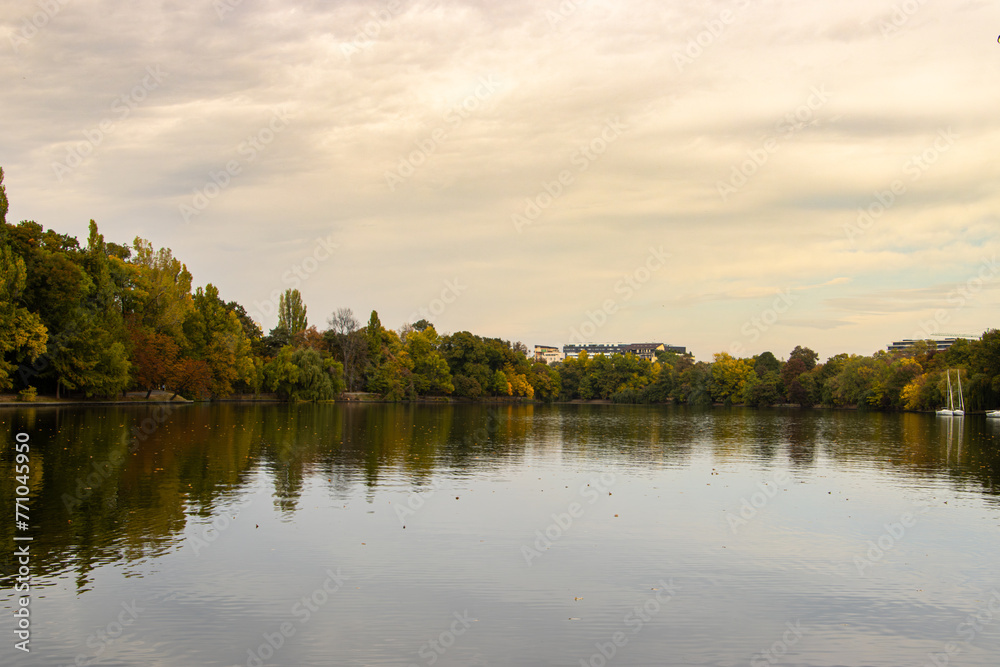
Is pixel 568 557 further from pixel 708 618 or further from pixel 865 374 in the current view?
pixel 865 374

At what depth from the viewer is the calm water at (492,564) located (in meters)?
8.80

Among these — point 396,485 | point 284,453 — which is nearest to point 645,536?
point 396,485

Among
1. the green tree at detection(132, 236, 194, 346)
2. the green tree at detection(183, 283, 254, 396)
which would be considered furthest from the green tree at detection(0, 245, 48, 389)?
the green tree at detection(183, 283, 254, 396)

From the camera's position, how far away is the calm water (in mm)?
8797

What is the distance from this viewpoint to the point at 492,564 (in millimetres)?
12312

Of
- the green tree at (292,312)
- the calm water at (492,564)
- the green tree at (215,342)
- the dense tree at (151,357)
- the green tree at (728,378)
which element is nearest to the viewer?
the calm water at (492,564)

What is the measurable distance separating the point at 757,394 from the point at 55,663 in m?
121

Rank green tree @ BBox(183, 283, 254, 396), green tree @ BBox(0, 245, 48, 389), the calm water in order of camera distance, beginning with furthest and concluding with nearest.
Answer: green tree @ BBox(183, 283, 254, 396) < green tree @ BBox(0, 245, 48, 389) < the calm water

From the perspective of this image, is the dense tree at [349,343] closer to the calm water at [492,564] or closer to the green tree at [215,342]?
the green tree at [215,342]

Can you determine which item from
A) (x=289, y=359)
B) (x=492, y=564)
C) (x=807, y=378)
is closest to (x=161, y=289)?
(x=289, y=359)

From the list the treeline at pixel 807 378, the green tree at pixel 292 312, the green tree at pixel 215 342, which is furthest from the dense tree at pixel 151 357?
the treeline at pixel 807 378

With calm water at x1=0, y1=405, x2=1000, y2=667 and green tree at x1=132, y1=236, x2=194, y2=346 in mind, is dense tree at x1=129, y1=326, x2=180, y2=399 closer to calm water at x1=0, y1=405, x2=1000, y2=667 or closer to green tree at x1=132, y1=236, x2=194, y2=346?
green tree at x1=132, y1=236, x2=194, y2=346

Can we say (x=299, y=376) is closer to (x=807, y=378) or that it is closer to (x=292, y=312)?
(x=292, y=312)

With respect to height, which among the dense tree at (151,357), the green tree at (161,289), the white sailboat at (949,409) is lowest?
the white sailboat at (949,409)
